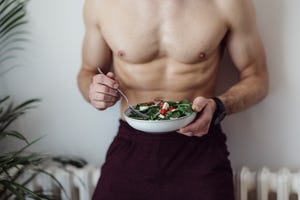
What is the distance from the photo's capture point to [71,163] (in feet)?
4.97

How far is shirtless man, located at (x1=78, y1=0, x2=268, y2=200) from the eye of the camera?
3.91 ft

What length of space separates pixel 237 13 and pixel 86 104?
1.83ft

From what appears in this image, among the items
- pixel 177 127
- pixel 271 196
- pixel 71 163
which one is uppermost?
pixel 177 127

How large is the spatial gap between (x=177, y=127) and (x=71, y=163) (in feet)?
1.98

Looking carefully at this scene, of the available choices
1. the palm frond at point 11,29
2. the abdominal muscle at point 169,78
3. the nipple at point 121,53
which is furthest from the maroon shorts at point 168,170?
the palm frond at point 11,29

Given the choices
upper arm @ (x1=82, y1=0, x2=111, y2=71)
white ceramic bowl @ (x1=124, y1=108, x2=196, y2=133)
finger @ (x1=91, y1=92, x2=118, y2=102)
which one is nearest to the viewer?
white ceramic bowl @ (x1=124, y1=108, x2=196, y2=133)

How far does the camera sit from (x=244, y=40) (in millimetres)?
1236

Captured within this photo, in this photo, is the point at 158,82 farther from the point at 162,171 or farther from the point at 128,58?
the point at 162,171

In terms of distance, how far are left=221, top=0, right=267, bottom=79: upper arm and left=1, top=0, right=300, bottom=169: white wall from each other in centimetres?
10

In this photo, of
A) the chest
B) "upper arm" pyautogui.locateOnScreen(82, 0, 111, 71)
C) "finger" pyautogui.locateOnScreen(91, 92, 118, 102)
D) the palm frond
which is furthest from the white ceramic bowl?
the palm frond

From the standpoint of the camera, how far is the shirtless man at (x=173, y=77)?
119 centimetres

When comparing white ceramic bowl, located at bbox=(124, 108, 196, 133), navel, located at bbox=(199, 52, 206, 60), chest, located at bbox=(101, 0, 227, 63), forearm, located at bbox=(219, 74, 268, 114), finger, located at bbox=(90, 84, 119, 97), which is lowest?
forearm, located at bbox=(219, 74, 268, 114)

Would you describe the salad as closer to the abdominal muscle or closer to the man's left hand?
the man's left hand

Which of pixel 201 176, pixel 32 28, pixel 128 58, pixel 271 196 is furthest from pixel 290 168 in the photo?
pixel 32 28
